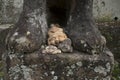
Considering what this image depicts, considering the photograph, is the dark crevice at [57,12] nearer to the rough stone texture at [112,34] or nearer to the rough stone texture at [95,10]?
the rough stone texture at [112,34]

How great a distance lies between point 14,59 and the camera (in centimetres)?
162

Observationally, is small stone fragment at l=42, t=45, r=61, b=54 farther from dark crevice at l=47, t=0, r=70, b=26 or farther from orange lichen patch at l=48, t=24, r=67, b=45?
dark crevice at l=47, t=0, r=70, b=26

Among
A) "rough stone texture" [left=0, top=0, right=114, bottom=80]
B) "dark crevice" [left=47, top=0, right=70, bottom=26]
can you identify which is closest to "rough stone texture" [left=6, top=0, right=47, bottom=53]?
"rough stone texture" [left=0, top=0, right=114, bottom=80]

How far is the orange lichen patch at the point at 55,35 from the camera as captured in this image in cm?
168

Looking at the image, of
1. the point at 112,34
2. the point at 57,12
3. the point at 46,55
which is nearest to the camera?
the point at 46,55

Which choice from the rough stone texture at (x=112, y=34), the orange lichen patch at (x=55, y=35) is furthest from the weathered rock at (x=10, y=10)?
the orange lichen patch at (x=55, y=35)

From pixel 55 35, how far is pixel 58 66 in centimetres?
17

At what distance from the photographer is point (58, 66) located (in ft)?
5.43

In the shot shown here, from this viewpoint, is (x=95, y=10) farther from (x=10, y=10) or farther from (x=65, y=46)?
(x=65, y=46)

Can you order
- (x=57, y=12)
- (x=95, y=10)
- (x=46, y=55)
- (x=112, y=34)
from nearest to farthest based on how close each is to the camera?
(x=46, y=55)
(x=57, y=12)
(x=112, y=34)
(x=95, y=10)

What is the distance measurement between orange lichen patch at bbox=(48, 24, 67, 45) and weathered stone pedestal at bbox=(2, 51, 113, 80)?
78 mm

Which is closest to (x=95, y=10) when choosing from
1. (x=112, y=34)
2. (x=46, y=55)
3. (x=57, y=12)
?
(x=112, y=34)

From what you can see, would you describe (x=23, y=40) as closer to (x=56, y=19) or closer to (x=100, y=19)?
(x=56, y=19)

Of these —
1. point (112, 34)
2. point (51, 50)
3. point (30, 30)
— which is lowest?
point (112, 34)
